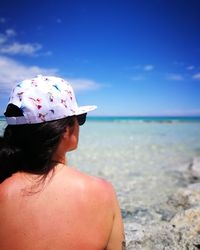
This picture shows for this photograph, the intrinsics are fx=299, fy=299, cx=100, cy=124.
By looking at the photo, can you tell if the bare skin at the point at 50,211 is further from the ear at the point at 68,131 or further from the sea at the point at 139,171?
the sea at the point at 139,171

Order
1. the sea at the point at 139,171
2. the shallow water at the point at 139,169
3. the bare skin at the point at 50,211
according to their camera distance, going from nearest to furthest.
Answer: the bare skin at the point at 50,211, the sea at the point at 139,171, the shallow water at the point at 139,169

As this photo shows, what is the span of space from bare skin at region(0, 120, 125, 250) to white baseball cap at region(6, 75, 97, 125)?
29 centimetres

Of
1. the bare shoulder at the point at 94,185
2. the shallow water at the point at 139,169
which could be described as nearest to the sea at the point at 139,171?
the shallow water at the point at 139,169

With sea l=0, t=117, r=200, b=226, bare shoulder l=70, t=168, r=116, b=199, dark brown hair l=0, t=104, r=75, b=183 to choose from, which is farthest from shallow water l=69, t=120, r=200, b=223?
dark brown hair l=0, t=104, r=75, b=183

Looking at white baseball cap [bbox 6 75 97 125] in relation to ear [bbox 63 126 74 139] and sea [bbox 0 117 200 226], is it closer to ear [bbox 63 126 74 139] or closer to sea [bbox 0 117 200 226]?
ear [bbox 63 126 74 139]

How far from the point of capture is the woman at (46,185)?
1495 mm

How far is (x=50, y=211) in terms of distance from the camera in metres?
1.49

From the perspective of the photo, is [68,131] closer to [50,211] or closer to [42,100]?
[42,100]

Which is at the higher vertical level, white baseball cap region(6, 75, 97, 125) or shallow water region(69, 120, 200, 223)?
white baseball cap region(6, 75, 97, 125)

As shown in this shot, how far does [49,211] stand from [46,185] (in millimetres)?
Result: 129

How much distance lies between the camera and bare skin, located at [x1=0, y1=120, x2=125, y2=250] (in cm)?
149

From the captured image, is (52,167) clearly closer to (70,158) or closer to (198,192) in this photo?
(198,192)

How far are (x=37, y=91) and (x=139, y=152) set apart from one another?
11.1 meters

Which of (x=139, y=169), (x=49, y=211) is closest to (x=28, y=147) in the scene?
(x=49, y=211)
